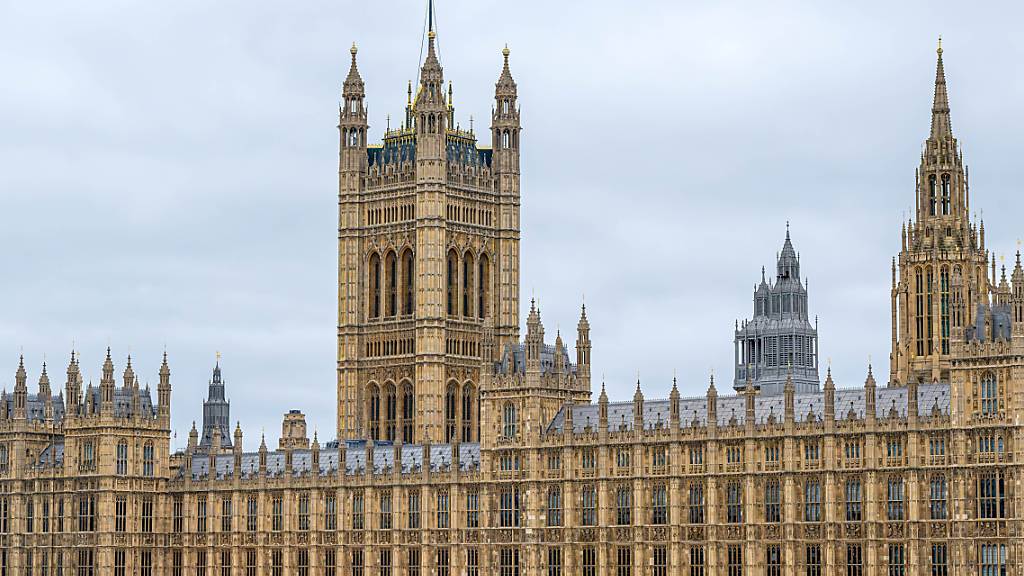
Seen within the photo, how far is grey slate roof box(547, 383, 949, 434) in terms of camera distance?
155m

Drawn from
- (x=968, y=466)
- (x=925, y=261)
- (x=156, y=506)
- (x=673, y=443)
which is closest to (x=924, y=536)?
(x=968, y=466)

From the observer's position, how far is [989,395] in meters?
149

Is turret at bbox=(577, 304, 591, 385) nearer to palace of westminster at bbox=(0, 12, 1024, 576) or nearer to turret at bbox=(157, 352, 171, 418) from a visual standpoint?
palace of westminster at bbox=(0, 12, 1024, 576)

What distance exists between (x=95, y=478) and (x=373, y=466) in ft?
76.5

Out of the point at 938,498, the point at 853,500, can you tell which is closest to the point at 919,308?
the point at 853,500

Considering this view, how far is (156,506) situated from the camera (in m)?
196

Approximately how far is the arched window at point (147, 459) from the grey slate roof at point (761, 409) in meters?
37.1

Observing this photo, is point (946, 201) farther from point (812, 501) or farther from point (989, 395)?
point (989, 395)

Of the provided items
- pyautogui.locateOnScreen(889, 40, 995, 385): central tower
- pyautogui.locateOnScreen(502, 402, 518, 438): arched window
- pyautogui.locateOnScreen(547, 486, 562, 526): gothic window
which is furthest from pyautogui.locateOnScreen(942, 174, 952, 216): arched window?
pyautogui.locateOnScreen(547, 486, 562, 526): gothic window

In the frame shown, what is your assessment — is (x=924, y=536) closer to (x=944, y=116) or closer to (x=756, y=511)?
(x=756, y=511)

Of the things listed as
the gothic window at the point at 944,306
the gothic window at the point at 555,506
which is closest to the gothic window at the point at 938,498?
the gothic window at the point at 944,306

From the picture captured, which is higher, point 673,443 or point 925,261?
point 925,261

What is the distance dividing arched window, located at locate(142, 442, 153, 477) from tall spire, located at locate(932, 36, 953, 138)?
6679 cm

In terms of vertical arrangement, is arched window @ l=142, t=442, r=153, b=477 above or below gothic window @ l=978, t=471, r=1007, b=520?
above
